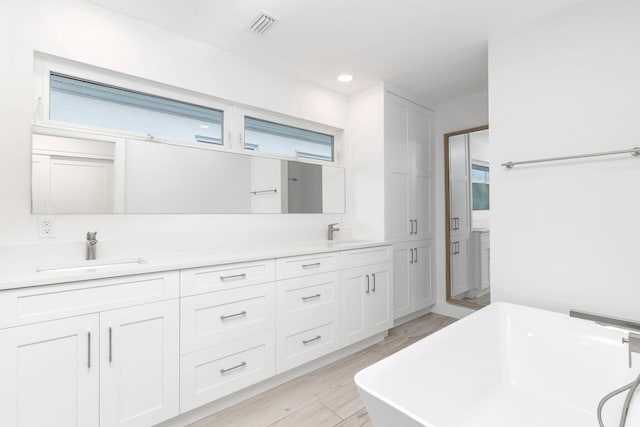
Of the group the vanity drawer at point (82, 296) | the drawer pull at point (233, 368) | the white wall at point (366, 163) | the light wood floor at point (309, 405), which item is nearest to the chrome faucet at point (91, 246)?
the vanity drawer at point (82, 296)

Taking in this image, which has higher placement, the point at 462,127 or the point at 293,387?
the point at 462,127

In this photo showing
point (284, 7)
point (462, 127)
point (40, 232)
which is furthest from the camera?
point (462, 127)

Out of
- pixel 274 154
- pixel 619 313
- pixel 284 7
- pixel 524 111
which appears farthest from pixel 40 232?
pixel 619 313

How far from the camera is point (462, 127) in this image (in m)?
3.43

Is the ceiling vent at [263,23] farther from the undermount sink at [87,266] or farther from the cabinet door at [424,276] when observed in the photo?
the cabinet door at [424,276]

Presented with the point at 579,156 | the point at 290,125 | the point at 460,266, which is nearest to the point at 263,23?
the point at 290,125

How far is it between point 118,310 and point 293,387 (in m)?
1.26

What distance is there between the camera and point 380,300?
9.28 ft

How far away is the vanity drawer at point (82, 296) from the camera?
127 cm

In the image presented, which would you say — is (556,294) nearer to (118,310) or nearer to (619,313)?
(619,313)

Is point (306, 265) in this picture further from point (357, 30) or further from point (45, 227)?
point (357, 30)

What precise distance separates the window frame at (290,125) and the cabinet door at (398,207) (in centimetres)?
60

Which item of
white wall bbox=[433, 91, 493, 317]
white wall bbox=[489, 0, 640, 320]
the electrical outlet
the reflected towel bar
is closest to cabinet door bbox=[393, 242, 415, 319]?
white wall bbox=[433, 91, 493, 317]

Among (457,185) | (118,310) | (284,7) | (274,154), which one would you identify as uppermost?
(284,7)
